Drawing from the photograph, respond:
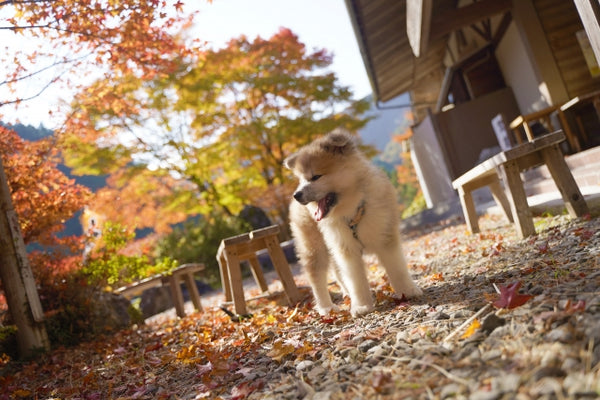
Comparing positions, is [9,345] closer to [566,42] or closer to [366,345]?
[366,345]

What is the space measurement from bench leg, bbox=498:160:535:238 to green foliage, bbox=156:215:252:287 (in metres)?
11.7

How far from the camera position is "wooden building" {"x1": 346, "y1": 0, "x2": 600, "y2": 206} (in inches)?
297

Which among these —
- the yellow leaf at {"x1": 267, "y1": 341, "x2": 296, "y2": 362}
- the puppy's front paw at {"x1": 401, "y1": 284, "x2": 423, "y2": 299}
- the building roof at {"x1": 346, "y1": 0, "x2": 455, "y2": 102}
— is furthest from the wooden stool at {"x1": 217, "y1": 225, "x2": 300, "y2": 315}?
the building roof at {"x1": 346, "y1": 0, "x2": 455, "y2": 102}

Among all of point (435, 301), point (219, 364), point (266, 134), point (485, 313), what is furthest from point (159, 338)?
point (266, 134)

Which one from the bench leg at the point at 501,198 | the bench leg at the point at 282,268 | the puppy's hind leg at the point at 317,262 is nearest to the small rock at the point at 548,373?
the puppy's hind leg at the point at 317,262

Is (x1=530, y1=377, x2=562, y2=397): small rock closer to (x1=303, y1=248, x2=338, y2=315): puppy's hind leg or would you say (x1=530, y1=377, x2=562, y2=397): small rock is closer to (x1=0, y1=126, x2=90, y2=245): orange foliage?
(x1=303, y1=248, x2=338, y2=315): puppy's hind leg

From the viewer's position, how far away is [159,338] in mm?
5152

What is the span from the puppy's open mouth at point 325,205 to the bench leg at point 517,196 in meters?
2.04

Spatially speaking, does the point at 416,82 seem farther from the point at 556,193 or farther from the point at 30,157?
the point at 30,157

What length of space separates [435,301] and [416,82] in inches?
556

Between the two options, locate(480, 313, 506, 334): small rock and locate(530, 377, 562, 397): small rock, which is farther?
locate(480, 313, 506, 334): small rock

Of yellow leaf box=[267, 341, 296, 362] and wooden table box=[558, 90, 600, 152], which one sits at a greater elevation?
wooden table box=[558, 90, 600, 152]

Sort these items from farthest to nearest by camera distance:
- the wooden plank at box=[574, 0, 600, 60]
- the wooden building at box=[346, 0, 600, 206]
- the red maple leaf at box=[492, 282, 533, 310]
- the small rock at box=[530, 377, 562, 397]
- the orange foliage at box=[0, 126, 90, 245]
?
the wooden building at box=[346, 0, 600, 206] → the orange foliage at box=[0, 126, 90, 245] → the wooden plank at box=[574, 0, 600, 60] → the red maple leaf at box=[492, 282, 533, 310] → the small rock at box=[530, 377, 562, 397]

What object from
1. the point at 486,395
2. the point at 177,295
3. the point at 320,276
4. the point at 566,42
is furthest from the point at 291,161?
the point at 566,42
